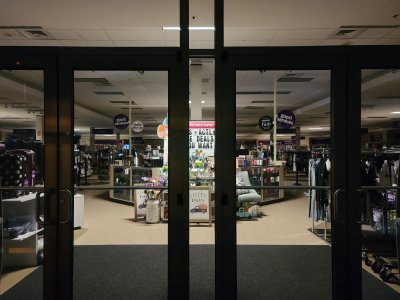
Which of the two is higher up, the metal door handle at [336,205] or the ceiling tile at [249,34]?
the ceiling tile at [249,34]

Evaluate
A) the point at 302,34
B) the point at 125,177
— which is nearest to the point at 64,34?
the point at 302,34

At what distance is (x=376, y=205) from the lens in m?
4.79

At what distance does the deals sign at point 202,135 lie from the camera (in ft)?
20.8

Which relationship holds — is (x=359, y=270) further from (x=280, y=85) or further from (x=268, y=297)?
(x=280, y=85)

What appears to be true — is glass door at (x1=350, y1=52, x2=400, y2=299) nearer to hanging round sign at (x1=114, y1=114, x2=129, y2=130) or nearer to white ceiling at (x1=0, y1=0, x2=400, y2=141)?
white ceiling at (x1=0, y1=0, x2=400, y2=141)

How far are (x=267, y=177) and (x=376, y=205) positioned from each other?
4793 millimetres

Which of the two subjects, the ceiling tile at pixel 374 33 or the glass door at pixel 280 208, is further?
the ceiling tile at pixel 374 33

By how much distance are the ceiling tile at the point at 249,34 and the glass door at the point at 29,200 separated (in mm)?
3191

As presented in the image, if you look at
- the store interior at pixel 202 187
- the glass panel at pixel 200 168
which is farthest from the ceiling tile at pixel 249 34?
the store interior at pixel 202 187

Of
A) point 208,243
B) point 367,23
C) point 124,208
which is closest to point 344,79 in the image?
point 367,23

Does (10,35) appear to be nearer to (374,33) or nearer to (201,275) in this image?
(201,275)

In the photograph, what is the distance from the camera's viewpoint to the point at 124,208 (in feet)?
27.8

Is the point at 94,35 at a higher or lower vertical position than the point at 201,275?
higher

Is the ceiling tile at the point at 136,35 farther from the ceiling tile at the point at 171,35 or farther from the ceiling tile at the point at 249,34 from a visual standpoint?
the ceiling tile at the point at 249,34
